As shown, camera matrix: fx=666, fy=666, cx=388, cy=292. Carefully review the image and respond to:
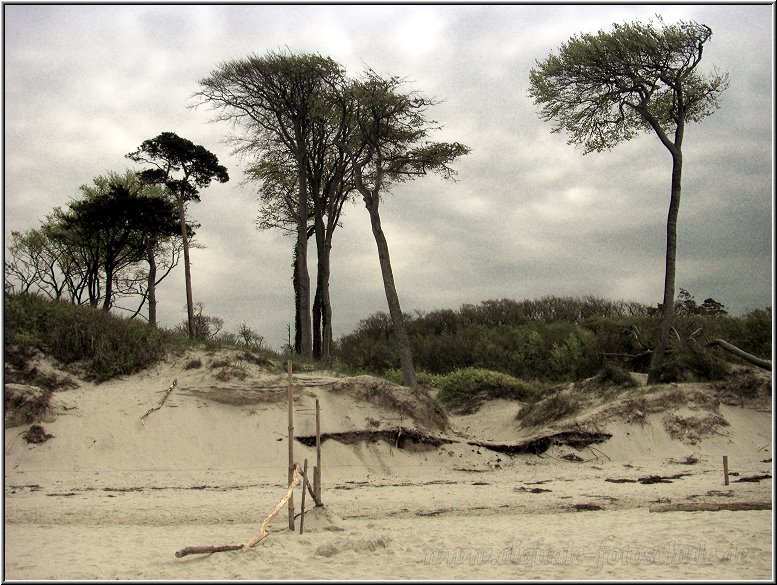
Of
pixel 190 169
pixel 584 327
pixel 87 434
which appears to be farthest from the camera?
pixel 584 327

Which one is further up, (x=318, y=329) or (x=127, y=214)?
(x=127, y=214)

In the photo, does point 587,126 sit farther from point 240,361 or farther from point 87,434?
point 87,434

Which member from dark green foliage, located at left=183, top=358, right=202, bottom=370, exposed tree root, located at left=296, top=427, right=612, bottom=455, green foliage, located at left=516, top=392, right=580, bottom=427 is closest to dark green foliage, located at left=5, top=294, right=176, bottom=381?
dark green foliage, located at left=183, top=358, right=202, bottom=370

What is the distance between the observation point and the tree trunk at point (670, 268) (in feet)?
56.3

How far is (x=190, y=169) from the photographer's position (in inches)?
1030

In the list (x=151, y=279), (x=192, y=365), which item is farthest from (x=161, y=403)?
(x=151, y=279)

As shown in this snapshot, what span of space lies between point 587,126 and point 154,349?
1351 centimetres

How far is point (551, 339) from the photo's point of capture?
2697 centimetres

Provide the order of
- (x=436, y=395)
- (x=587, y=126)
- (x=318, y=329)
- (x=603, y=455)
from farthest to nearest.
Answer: (x=318, y=329) < (x=436, y=395) < (x=587, y=126) < (x=603, y=455)

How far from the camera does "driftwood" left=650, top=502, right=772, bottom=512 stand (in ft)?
29.8

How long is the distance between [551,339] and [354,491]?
55.6ft

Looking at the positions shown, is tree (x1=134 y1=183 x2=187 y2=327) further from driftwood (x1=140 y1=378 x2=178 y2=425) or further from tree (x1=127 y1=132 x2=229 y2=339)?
driftwood (x1=140 y1=378 x2=178 y2=425)

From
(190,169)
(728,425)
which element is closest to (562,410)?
(728,425)

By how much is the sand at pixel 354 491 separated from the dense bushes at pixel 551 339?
377cm
